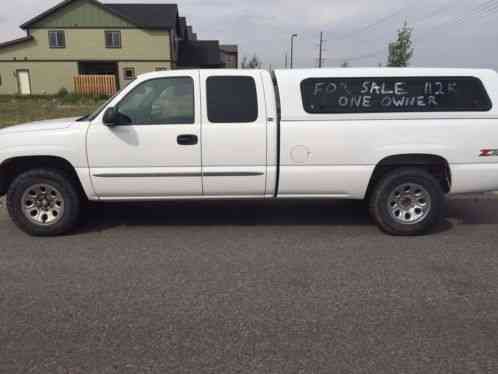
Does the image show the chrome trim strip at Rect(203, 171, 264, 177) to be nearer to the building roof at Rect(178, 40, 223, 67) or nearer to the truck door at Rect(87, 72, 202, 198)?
the truck door at Rect(87, 72, 202, 198)

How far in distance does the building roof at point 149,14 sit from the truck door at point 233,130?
3223 centimetres

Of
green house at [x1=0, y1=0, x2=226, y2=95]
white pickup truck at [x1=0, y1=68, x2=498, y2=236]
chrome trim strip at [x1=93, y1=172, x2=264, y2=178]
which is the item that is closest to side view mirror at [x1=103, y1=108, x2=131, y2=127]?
white pickup truck at [x1=0, y1=68, x2=498, y2=236]

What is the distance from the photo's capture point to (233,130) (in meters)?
4.80

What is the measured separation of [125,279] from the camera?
12.8ft

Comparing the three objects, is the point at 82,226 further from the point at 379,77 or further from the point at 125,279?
the point at 379,77

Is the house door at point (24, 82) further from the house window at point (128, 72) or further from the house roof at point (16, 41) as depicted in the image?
the house window at point (128, 72)

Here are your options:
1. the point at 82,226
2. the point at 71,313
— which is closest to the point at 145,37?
the point at 82,226

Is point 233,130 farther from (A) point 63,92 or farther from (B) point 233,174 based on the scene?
(A) point 63,92

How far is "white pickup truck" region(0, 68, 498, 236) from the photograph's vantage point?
15.7ft

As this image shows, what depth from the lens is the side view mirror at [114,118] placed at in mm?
4680

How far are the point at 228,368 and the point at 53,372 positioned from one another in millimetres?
1071

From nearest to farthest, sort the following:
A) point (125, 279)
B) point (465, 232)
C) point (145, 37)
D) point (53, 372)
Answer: point (53, 372)
point (125, 279)
point (465, 232)
point (145, 37)

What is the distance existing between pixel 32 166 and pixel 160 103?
5.65ft

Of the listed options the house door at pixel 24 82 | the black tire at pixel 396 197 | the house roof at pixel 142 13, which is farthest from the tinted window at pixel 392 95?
the house door at pixel 24 82
